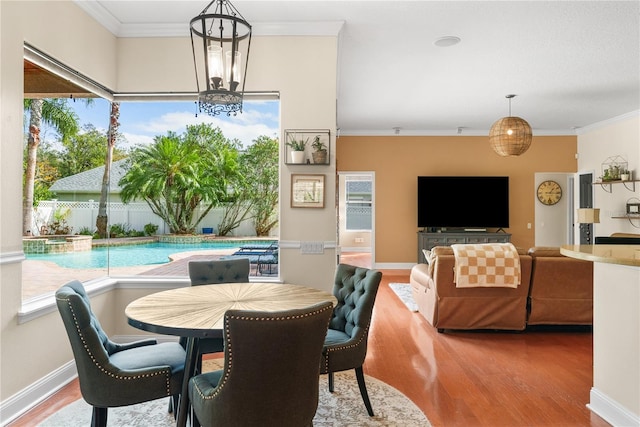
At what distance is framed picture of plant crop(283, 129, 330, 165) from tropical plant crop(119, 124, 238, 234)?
2.43 feet

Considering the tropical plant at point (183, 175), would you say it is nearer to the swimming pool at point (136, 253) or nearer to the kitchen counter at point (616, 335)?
the swimming pool at point (136, 253)

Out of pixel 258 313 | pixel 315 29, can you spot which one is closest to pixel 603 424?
pixel 258 313

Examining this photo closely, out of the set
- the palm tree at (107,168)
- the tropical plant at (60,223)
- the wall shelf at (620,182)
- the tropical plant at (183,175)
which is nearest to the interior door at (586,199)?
the wall shelf at (620,182)

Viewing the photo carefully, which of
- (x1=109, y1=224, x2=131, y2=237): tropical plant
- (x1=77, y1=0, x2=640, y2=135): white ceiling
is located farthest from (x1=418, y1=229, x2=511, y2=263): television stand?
(x1=109, y1=224, x2=131, y2=237): tropical plant

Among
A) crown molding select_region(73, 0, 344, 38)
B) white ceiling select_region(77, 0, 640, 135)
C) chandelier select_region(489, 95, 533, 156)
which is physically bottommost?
chandelier select_region(489, 95, 533, 156)

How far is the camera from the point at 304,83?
3.63 metres

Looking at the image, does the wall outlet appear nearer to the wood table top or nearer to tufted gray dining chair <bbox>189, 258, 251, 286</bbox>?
tufted gray dining chair <bbox>189, 258, 251, 286</bbox>

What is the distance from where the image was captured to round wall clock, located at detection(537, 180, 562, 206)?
817cm

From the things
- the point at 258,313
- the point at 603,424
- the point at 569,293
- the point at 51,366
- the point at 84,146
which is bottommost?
the point at 603,424

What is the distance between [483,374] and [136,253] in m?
3.29

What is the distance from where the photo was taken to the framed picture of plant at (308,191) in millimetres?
3592

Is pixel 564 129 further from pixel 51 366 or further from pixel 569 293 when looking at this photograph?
pixel 51 366

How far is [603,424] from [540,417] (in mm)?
347

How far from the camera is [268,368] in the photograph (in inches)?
61.0
